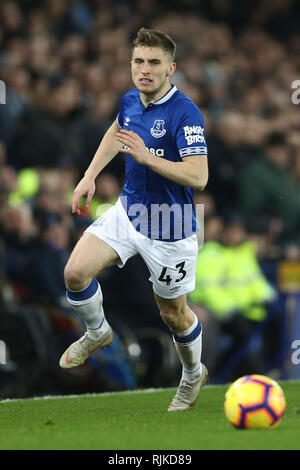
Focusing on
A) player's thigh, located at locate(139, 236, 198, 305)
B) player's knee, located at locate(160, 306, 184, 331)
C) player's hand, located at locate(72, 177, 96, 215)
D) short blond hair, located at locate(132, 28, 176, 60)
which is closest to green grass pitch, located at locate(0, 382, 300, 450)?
player's knee, located at locate(160, 306, 184, 331)

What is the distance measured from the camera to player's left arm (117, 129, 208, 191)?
18.6ft

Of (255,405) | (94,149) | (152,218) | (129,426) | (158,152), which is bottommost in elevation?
(129,426)

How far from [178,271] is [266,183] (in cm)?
626

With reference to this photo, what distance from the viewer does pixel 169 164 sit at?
19.0 feet

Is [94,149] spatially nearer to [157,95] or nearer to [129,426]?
[157,95]

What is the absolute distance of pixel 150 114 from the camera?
21.0ft

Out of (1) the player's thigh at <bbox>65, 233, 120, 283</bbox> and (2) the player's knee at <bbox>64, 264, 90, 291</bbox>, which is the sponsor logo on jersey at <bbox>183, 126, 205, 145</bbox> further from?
(2) the player's knee at <bbox>64, 264, 90, 291</bbox>

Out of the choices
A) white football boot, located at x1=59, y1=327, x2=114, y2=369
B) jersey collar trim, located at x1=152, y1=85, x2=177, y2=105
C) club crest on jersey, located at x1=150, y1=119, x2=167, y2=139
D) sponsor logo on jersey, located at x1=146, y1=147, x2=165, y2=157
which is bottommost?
white football boot, located at x1=59, y1=327, x2=114, y2=369

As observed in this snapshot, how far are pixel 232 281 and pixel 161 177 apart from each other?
496cm

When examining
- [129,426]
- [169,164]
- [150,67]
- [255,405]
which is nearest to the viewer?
[255,405]

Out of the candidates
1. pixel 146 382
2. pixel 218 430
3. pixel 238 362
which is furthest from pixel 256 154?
pixel 218 430

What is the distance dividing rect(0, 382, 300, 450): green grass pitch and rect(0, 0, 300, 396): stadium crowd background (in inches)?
57.0

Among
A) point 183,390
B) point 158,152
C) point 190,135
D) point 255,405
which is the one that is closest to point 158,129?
point 158,152
